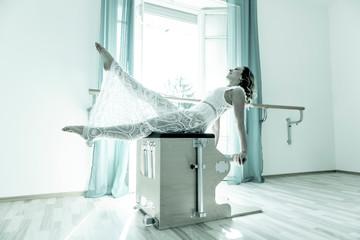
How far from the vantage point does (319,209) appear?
5.13 feet

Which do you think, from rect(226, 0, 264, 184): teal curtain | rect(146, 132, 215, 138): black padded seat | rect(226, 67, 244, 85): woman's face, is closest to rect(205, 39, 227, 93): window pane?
rect(226, 0, 264, 184): teal curtain

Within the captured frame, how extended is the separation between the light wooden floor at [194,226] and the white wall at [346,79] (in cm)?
162

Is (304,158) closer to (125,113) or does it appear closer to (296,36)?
(296,36)

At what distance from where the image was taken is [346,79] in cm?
343

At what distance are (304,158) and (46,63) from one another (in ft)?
10.9

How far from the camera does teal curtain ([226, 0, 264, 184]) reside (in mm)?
2677

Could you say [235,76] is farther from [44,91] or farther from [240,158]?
[44,91]

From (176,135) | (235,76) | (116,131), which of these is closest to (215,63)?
(235,76)

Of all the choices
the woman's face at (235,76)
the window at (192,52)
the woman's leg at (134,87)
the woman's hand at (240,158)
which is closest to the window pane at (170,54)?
the window at (192,52)

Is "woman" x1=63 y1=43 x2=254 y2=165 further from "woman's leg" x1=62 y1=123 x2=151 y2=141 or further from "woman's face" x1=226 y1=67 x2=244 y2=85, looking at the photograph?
"woman's face" x1=226 y1=67 x2=244 y2=85

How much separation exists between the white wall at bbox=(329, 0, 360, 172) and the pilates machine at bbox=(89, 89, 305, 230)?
109 inches

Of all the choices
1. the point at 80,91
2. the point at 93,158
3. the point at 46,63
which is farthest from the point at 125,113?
the point at 46,63

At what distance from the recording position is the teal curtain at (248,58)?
8.78ft

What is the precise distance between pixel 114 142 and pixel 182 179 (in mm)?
1025
